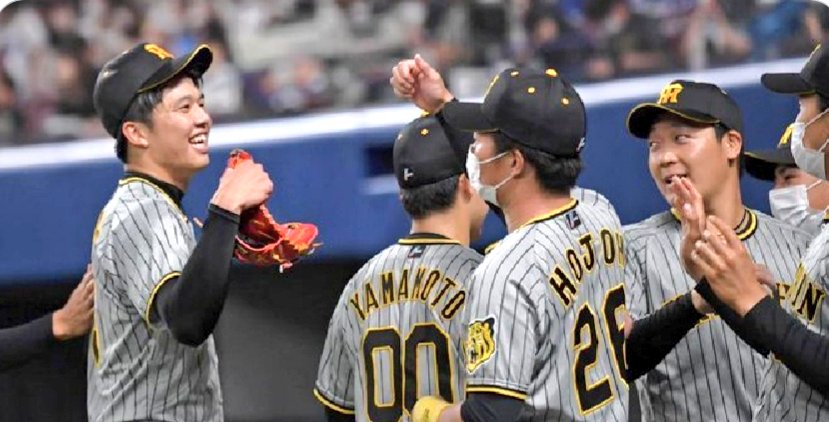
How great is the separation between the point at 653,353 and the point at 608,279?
0.38 m

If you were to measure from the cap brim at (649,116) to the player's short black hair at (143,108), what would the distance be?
118cm

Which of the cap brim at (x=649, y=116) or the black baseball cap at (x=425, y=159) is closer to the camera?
the cap brim at (x=649, y=116)

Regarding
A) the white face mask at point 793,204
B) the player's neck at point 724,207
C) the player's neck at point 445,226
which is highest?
the player's neck at point 724,207

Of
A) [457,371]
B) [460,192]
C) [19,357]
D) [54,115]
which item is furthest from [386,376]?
[54,115]

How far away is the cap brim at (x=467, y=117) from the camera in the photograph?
367cm

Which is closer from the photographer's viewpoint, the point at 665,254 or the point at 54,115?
the point at 665,254

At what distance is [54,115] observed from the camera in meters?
6.71

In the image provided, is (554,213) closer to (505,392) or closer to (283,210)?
(505,392)

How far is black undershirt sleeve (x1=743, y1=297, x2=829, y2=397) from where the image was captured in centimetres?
311

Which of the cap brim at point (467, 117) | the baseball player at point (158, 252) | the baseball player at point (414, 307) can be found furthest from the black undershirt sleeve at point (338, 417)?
the cap brim at point (467, 117)

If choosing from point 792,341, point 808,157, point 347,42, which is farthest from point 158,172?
point 347,42

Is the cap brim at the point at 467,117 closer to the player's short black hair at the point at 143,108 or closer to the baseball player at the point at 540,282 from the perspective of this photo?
the baseball player at the point at 540,282

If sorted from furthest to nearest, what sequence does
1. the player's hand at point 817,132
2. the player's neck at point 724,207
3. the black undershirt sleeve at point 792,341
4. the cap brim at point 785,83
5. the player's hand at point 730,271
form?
the cap brim at point 785,83
the player's neck at point 724,207
the player's hand at point 817,132
the player's hand at point 730,271
the black undershirt sleeve at point 792,341

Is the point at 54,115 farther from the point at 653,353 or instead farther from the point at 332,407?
the point at 653,353
